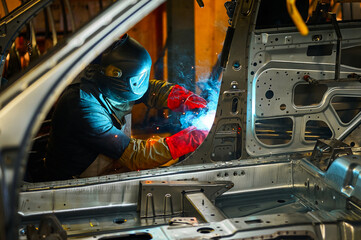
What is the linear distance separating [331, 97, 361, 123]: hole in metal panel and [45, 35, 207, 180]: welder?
937 mm

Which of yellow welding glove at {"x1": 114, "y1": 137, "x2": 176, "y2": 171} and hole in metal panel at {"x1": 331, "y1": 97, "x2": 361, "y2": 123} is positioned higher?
hole in metal panel at {"x1": 331, "y1": 97, "x2": 361, "y2": 123}

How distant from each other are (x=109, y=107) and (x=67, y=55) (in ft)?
5.22

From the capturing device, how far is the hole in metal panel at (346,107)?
151 inches

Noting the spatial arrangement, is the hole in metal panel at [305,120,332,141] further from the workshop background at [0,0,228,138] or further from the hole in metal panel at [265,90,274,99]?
the workshop background at [0,0,228,138]

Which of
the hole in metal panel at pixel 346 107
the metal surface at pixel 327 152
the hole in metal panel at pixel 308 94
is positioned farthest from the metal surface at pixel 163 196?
the hole in metal panel at pixel 346 107

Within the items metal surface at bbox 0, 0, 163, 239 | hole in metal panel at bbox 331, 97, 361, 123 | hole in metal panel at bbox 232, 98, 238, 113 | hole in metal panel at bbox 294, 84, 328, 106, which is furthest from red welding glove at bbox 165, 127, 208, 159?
metal surface at bbox 0, 0, 163, 239

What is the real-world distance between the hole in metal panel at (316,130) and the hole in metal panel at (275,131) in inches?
5.3

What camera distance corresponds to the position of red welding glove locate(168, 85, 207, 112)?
150 inches

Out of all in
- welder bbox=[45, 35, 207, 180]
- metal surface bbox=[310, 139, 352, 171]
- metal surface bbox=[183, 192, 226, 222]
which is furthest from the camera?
welder bbox=[45, 35, 207, 180]

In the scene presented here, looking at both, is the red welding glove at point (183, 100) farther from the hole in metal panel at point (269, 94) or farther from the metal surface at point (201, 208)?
the metal surface at point (201, 208)

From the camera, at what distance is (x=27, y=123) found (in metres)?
1.95

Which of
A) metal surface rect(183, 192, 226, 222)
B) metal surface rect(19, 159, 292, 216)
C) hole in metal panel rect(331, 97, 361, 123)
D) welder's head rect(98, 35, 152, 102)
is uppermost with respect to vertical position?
welder's head rect(98, 35, 152, 102)

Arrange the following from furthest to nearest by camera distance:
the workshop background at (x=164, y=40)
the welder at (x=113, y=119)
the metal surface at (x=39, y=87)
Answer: the workshop background at (x=164, y=40), the welder at (x=113, y=119), the metal surface at (x=39, y=87)

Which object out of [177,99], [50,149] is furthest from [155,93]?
[50,149]
